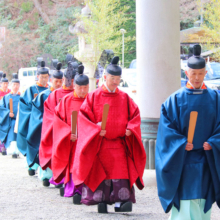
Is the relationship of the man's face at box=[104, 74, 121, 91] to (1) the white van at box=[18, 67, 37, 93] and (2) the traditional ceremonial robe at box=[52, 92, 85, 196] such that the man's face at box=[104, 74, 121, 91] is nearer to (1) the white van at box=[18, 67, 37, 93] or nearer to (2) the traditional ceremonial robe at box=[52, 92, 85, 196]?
(2) the traditional ceremonial robe at box=[52, 92, 85, 196]

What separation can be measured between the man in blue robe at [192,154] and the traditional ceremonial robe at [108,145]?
3.34 ft

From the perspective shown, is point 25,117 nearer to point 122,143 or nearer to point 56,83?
point 56,83

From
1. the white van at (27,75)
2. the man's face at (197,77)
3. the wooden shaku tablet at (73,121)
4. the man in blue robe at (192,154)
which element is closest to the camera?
the man in blue robe at (192,154)

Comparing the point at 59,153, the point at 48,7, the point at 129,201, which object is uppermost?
the point at 48,7

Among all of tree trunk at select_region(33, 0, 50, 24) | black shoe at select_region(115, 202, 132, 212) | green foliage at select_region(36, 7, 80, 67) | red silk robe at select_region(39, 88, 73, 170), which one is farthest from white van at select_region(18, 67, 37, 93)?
black shoe at select_region(115, 202, 132, 212)

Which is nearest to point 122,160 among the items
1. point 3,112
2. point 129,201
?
point 129,201

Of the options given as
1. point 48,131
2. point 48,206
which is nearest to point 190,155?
point 48,206

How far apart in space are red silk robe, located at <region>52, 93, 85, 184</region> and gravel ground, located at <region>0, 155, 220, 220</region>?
0.40m

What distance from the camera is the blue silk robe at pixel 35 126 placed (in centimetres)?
744

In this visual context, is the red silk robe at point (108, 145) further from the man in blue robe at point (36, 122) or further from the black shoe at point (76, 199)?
the man in blue robe at point (36, 122)

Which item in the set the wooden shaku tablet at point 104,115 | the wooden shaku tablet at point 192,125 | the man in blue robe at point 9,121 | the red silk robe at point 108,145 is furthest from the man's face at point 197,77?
the man in blue robe at point 9,121

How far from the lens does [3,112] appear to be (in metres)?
10.9

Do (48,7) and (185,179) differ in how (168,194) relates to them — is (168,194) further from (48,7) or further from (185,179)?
(48,7)

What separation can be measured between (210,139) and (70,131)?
231 cm
